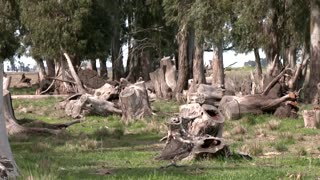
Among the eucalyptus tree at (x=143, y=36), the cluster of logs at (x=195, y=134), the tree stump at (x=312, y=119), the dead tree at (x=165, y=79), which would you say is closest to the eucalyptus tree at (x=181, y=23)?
the dead tree at (x=165, y=79)

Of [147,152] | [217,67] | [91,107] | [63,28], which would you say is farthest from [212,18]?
[147,152]

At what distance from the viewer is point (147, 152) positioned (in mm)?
13438

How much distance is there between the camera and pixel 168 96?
34.5 m

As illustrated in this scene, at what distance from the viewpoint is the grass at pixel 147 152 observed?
9.34 m

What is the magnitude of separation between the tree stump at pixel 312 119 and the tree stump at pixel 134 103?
6.03 metres

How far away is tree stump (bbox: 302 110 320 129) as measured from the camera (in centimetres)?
1833

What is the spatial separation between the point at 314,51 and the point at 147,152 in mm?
15221

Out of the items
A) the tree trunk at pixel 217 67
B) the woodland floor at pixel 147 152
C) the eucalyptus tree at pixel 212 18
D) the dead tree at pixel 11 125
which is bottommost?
the woodland floor at pixel 147 152

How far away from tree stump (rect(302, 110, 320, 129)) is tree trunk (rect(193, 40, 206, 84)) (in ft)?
46.1

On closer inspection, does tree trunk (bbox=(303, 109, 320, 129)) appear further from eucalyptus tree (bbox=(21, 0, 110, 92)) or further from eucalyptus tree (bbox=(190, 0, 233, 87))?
eucalyptus tree (bbox=(21, 0, 110, 92))

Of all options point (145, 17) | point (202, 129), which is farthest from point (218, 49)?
point (202, 129)

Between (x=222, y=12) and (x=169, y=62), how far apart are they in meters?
6.66

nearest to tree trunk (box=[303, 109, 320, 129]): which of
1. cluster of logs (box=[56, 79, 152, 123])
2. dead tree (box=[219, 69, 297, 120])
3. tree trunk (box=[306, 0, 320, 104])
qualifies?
dead tree (box=[219, 69, 297, 120])

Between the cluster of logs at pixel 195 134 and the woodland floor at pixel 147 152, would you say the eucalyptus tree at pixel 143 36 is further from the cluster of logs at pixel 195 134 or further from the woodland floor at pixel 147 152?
the cluster of logs at pixel 195 134
